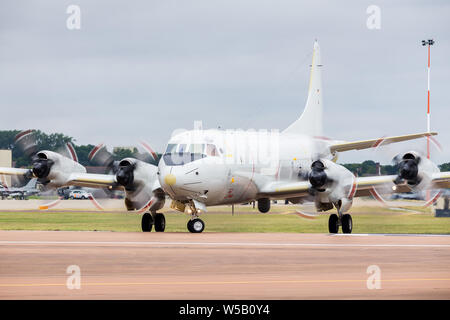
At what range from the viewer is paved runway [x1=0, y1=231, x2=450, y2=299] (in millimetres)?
12281

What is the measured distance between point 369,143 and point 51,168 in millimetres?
14246

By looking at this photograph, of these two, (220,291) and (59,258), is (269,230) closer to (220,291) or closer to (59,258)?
(59,258)

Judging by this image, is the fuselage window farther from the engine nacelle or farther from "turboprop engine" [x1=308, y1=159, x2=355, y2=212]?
the engine nacelle

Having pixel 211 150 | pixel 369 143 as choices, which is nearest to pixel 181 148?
pixel 211 150

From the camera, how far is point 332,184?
3184 centimetres

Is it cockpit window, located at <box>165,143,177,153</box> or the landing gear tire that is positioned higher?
cockpit window, located at <box>165,143,177,153</box>

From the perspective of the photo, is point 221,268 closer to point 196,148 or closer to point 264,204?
point 196,148

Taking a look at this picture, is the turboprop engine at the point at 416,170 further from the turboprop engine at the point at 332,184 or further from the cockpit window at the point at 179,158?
the cockpit window at the point at 179,158

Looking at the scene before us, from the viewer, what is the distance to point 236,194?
108ft

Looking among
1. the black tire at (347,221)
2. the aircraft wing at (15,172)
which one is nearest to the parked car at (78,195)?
the aircraft wing at (15,172)

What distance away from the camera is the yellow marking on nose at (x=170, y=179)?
2909 centimetres

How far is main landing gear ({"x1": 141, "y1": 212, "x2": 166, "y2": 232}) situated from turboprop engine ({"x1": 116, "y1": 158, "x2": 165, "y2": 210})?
0.40 metres

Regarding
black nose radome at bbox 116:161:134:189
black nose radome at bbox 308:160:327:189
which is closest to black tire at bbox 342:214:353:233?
black nose radome at bbox 308:160:327:189
